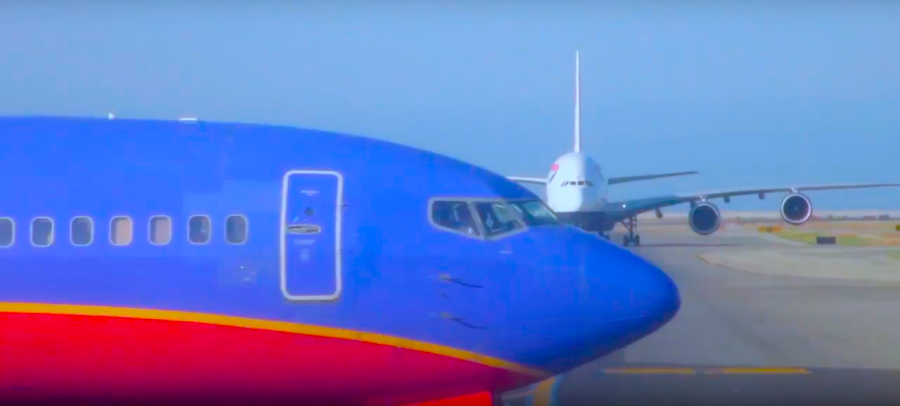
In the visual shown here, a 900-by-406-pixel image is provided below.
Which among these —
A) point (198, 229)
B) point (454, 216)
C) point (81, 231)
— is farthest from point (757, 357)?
point (81, 231)

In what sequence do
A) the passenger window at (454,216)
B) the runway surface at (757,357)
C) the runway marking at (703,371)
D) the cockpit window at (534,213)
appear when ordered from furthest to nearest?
the runway marking at (703,371) → the runway surface at (757,357) → the cockpit window at (534,213) → the passenger window at (454,216)

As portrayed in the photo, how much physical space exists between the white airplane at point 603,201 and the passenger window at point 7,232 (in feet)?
87.8

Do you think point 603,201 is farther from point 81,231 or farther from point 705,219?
point 81,231

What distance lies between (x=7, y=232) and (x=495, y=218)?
3414mm

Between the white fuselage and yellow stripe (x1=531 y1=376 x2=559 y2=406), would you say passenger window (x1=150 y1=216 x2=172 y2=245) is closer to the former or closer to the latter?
yellow stripe (x1=531 y1=376 x2=559 y2=406)

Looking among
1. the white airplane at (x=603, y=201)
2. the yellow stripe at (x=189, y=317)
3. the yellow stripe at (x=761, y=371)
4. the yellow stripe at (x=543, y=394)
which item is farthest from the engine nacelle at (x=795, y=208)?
the yellow stripe at (x=189, y=317)

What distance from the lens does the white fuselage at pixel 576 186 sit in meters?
35.1

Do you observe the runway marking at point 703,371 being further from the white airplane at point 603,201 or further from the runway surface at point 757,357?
the white airplane at point 603,201

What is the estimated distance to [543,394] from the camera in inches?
408

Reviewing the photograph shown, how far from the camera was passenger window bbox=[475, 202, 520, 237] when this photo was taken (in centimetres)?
762

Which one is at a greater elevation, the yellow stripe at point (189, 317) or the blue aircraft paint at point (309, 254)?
the blue aircraft paint at point (309, 254)

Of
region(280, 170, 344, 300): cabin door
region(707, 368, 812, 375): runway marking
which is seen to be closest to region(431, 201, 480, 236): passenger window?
region(280, 170, 344, 300): cabin door

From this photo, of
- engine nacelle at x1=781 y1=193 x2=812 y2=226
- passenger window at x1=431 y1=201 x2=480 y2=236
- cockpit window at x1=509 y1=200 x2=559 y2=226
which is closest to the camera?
passenger window at x1=431 y1=201 x2=480 y2=236

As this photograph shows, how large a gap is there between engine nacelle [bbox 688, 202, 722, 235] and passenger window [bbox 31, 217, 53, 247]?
3255 centimetres
